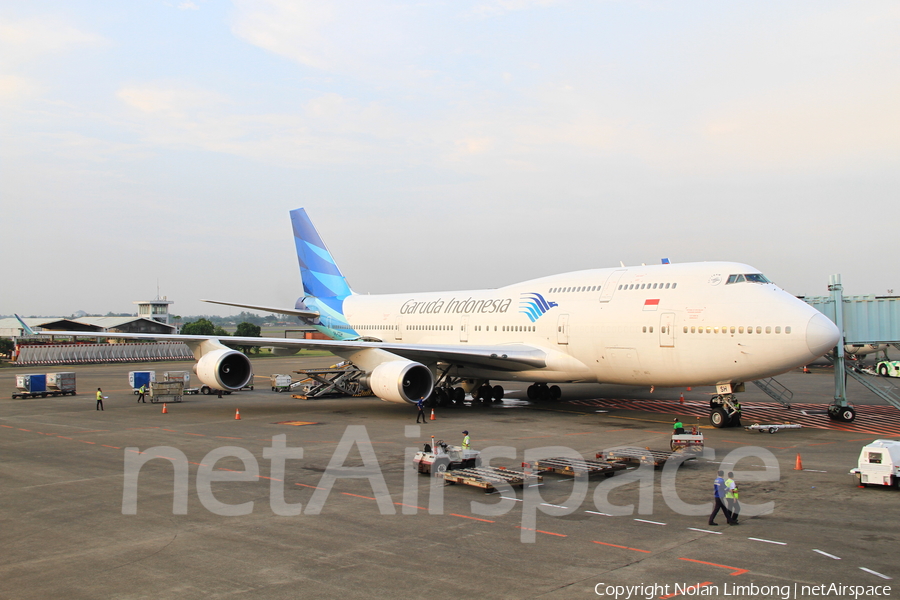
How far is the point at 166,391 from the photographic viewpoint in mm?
33750

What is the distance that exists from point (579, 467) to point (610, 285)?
40.2ft

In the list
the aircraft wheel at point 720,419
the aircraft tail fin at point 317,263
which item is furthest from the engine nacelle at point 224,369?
the aircraft wheel at point 720,419

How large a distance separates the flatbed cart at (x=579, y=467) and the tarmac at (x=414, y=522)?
0.74ft

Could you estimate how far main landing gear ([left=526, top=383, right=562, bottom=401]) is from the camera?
32.3m

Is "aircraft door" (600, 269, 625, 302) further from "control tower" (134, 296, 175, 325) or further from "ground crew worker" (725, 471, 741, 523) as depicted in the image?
"control tower" (134, 296, 175, 325)

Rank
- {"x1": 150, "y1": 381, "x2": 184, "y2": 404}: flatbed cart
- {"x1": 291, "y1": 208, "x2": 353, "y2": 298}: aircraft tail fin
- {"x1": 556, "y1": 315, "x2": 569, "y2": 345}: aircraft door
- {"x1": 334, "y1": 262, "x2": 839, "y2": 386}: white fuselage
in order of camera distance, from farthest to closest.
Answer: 1. {"x1": 291, "y1": 208, "x2": 353, "y2": 298}: aircraft tail fin
2. {"x1": 150, "y1": 381, "x2": 184, "y2": 404}: flatbed cart
3. {"x1": 556, "y1": 315, "x2": 569, "y2": 345}: aircraft door
4. {"x1": 334, "y1": 262, "x2": 839, "y2": 386}: white fuselage

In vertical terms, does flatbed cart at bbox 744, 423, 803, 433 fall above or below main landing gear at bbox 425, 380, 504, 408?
below

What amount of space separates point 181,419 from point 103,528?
15.6m

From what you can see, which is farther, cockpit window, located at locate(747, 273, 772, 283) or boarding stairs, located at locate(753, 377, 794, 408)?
boarding stairs, located at locate(753, 377, 794, 408)

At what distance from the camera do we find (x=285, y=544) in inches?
435

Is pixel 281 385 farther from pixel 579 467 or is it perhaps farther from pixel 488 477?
pixel 579 467

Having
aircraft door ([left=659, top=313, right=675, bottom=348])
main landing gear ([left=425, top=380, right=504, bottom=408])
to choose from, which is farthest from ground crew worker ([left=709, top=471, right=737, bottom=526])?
main landing gear ([left=425, top=380, right=504, bottom=408])

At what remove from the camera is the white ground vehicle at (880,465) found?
14352 millimetres

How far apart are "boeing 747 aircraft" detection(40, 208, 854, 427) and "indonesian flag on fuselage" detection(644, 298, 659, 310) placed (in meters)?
0.04
